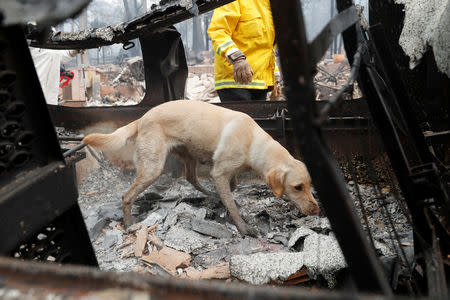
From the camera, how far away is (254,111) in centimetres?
498

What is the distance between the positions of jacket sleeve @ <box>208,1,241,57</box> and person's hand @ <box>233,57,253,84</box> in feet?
0.94

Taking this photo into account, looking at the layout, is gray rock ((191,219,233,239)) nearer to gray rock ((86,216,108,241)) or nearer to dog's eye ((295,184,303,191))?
dog's eye ((295,184,303,191))

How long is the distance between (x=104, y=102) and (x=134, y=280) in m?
16.1

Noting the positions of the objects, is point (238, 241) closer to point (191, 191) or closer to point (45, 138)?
point (191, 191)

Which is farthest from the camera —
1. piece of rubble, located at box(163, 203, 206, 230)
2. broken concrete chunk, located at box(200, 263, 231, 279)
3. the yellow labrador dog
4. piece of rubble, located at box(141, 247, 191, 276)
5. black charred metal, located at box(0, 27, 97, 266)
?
piece of rubble, located at box(163, 203, 206, 230)

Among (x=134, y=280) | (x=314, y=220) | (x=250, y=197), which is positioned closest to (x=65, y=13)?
(x=134, y=280)

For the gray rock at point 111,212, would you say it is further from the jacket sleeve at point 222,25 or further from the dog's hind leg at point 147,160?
the jacket sleeve at point 222,25

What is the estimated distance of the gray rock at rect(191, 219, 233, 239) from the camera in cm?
376

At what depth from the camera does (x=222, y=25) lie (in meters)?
A: 4.54

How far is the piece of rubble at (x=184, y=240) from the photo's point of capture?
352 centimetres

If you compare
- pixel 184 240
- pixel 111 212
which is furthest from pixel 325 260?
pixel 111 212

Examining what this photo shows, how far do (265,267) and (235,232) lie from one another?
1.16 m

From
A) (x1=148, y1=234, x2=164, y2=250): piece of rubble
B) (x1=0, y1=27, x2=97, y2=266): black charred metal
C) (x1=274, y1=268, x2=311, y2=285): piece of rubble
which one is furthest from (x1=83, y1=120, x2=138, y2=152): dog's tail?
(x1=0, y1=27, x2=97, y2=266): black charred metal

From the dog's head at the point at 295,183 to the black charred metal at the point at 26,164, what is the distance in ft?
8.48
